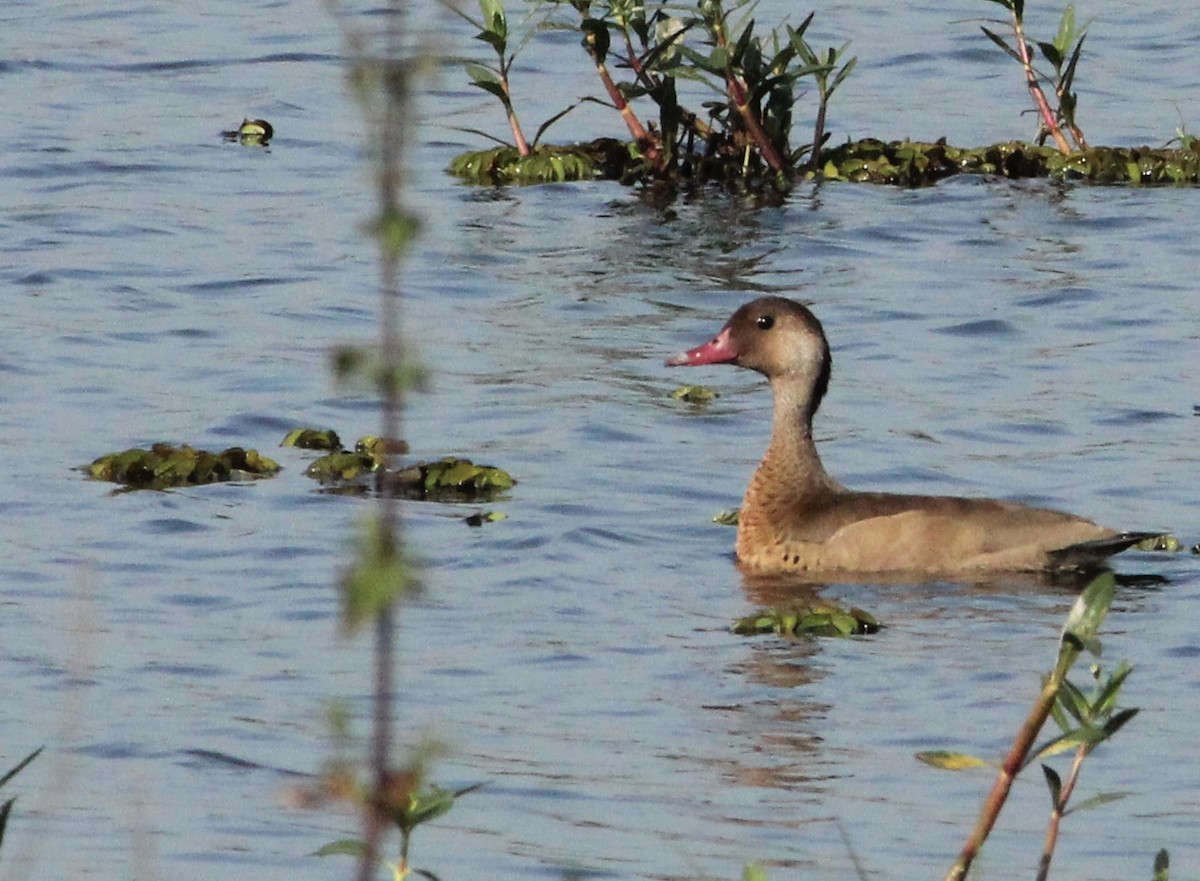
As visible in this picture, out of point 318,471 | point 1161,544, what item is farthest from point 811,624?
point 318,471

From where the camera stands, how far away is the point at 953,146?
17141mm

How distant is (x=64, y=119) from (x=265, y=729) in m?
11.4

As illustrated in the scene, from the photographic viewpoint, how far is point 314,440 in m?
10.7

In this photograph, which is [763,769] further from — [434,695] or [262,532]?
[262,532]

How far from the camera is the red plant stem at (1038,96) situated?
49.9 feet

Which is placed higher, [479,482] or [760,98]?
[760,98]

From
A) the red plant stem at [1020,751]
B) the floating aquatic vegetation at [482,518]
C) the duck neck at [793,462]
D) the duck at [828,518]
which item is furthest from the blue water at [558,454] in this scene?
the red plant stem at [1020,751]

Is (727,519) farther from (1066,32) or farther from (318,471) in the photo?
(1066,32)

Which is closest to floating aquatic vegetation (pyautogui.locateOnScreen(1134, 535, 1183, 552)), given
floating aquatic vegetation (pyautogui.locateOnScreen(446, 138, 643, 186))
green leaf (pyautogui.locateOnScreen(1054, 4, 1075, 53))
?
green leaf (pyautogui.locateOnScreen(1054, 4, 1075, 53))

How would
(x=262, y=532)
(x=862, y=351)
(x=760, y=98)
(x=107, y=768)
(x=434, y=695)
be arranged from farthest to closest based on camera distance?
(x=760, y=98) < (x=862, y=351) < (x=262, y=532) < (x=434, y=695) < (x=107, y=768)

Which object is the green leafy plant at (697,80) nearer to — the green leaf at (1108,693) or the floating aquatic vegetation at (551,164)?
the floating aquatic vegetation at (551,164)

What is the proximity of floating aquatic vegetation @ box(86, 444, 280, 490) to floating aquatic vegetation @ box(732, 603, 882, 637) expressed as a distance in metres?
2.47

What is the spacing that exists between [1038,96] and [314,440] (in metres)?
6.47

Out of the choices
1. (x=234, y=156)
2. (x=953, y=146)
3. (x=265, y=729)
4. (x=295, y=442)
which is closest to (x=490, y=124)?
(x=234, y=156)
